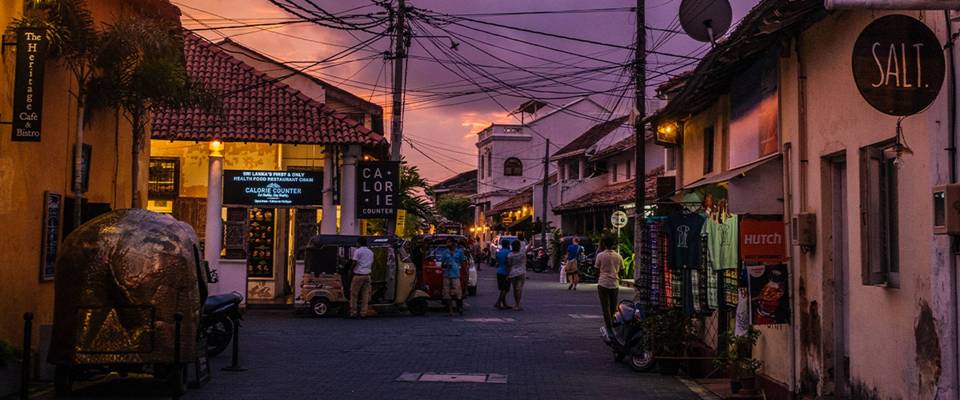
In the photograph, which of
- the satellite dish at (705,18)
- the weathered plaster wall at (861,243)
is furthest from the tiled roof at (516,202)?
the weathered plaster wall at (861,243)

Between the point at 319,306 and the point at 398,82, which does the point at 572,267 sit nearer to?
the point at 398,82

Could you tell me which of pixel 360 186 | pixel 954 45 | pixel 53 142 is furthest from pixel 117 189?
pixel 954 45

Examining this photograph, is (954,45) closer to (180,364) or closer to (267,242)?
(180,364)

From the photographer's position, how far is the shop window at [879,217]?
8039 millimetres

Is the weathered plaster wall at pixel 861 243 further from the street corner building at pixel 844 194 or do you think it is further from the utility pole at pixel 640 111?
the utility pole at pixel 640 111

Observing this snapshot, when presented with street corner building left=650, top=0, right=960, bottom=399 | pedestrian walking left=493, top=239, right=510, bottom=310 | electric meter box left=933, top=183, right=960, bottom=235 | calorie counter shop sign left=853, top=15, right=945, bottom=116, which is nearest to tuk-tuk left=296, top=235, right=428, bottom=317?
pedestrian walking left=493, top=239, right=510, bottom=310

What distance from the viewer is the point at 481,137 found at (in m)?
77.8

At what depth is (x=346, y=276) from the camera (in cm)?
2264

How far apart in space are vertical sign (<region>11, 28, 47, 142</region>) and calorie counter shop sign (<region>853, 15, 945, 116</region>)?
870cm

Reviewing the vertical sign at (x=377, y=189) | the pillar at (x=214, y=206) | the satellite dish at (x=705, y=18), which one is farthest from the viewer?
the vertical sign at (x=377, y=189)

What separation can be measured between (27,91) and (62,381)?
3.26m

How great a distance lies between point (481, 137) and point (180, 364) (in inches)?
2655

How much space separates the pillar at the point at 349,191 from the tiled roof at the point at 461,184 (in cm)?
7954

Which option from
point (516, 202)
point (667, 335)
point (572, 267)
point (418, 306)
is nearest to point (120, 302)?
point (667, 335)
